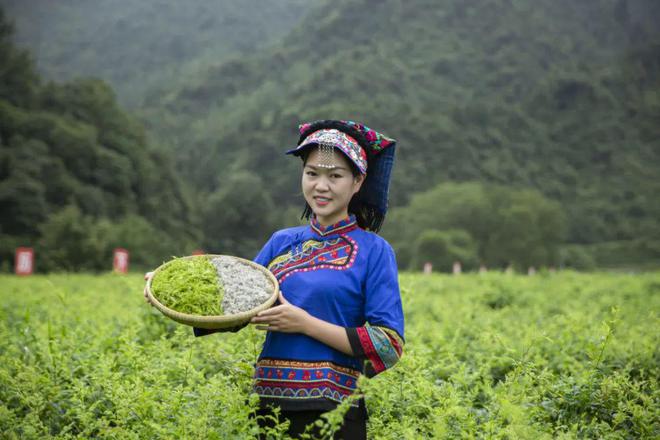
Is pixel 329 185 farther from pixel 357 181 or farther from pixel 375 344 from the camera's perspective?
pixel 375 344

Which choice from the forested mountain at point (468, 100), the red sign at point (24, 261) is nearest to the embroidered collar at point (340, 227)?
the red sign at point (24, 261)

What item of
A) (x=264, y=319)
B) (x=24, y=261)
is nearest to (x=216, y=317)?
(x=264, y=319)

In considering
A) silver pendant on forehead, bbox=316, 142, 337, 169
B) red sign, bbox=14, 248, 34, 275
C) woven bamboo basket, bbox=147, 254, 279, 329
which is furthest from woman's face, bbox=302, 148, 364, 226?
red sign, bbox=14, 248, 34, 275

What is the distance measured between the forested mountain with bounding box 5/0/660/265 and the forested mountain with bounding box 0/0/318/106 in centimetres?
61

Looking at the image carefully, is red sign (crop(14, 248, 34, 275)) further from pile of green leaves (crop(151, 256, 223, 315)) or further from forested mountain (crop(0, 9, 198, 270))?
pile of green leaves (crop(151, 256, 223, 315))

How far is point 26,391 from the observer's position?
135 inches

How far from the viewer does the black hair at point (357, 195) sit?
272cm

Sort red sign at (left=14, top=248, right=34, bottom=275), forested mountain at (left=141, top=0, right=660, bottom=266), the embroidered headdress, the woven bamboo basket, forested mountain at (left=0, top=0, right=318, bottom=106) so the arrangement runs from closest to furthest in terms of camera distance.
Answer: the woven bamboo basket, the embroidered headdress, red sign at (left=14, top=248, right=34, bottom=275), forested mountain at (left=141, top=0, right=660, bottom=266), forested mountain at (left=0, top=0, right=318, bottom=106)

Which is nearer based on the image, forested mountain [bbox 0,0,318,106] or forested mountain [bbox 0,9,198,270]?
forested mountain [bbox 0,9,198,270]

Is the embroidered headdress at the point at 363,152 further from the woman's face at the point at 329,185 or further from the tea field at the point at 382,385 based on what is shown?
the tea field at the point at 382,385

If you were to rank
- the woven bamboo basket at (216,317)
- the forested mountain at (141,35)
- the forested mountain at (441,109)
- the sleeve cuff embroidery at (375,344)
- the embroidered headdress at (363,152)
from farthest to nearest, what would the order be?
the forested mountain at (141,35) → the forested mountain at (441,109) → the embroidered headdress at (363,152) → the sleeve cuff embroidery at (375,344) → the woven bamboo basket at (216,317)

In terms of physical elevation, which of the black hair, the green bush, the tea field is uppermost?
the black hair

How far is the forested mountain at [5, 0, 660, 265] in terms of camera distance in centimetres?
5722

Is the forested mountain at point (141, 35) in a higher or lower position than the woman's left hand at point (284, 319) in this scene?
higher
